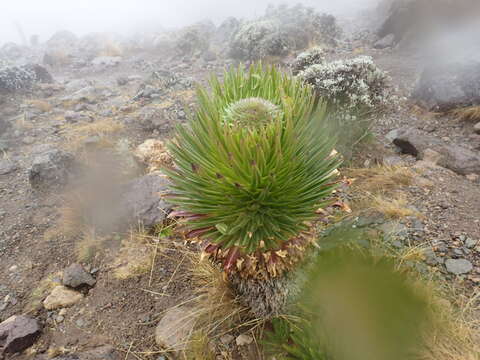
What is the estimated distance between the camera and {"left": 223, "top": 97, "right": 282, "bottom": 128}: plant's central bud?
149 centimetres

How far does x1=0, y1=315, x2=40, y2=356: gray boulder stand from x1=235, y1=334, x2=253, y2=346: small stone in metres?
1.61

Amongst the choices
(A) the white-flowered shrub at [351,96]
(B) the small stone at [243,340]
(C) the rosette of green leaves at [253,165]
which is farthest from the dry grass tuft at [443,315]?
(A) the white-flowered shrub at [351,96]

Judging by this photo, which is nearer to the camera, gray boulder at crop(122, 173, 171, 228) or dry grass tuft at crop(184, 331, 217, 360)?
dry grass tuft at crop(184, 331, 217, 360)

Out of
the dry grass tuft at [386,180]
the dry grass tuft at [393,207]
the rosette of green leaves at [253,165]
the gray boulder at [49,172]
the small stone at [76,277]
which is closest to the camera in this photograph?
the rosette of green leaves at [253,165]

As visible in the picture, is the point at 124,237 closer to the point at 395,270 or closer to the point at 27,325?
the point at 27,325

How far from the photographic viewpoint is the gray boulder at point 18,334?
2.32 meters

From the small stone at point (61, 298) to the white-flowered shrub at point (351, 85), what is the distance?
146 inches

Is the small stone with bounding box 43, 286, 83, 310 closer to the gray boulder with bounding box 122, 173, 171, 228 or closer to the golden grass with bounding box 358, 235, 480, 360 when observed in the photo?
the gray boulder with bounding box 122, 173, 171, 228

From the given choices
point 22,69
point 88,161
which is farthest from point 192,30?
point 88,161

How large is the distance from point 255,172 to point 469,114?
4.88 metres

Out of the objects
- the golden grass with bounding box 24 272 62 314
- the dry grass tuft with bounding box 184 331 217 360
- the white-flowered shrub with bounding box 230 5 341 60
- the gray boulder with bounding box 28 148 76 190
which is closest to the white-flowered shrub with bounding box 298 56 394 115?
the dry grass tuft with bounding box 184 331 217 360

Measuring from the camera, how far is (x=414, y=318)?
1565 mm

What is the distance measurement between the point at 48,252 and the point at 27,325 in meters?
1.05

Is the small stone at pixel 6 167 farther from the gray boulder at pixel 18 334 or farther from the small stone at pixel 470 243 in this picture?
the small stone at pixel 470 243
